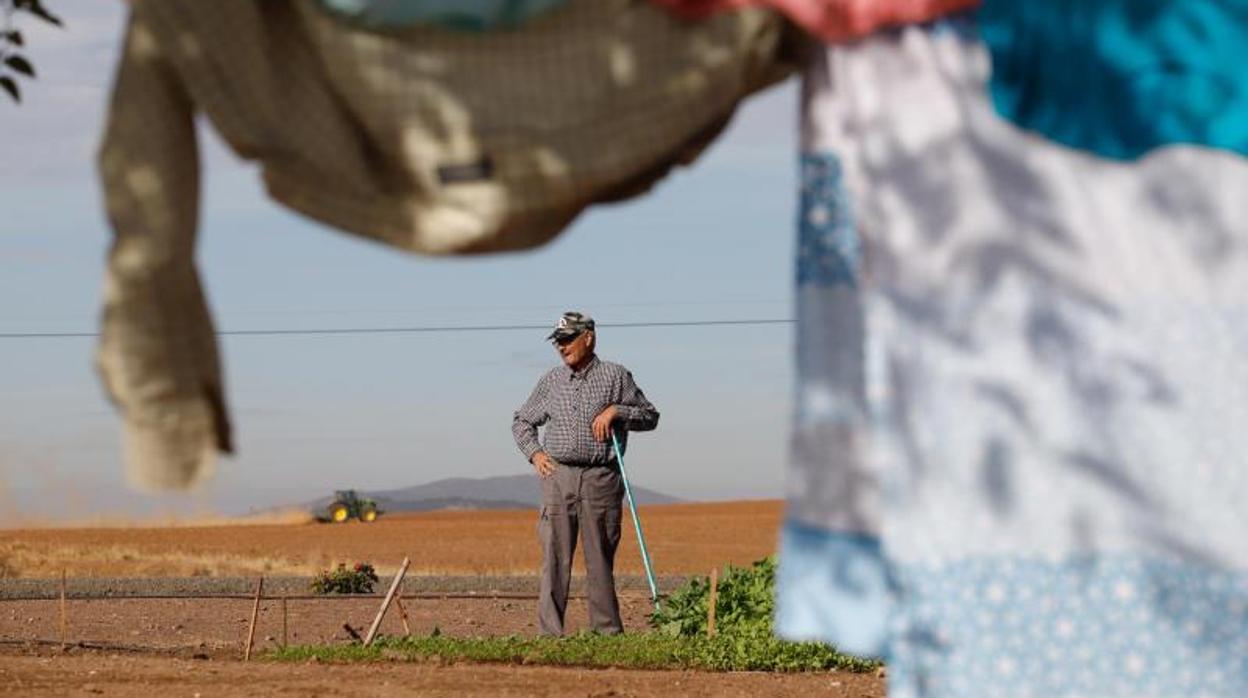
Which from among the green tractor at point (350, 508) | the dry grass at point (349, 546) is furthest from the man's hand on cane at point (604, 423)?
the green tractor at point (350, 508)

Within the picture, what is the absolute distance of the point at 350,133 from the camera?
3.79 m

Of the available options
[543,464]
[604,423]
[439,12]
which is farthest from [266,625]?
[439,12]

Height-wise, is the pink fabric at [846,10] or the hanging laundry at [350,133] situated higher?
the pink fabric at [846,10]

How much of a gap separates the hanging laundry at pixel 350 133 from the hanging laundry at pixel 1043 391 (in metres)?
0.44

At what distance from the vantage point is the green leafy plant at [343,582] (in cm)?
1481

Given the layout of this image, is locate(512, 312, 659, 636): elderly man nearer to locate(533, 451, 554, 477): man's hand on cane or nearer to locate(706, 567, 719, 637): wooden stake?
locate(533, 451, 554, 477): man's hand on cane

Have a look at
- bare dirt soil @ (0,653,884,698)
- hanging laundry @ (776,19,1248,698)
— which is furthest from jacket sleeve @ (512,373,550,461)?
hanging laundry @ (776,19,1248,698)

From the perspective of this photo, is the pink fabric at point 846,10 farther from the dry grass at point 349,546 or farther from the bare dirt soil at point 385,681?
the dry grass at point 349,546

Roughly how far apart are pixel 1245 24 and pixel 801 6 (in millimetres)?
864

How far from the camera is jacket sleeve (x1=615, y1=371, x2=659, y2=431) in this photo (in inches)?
A: 419

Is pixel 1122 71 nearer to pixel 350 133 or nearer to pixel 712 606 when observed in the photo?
pixel 350 133

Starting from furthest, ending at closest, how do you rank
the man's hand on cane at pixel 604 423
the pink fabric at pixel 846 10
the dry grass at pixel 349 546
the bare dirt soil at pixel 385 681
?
the dry grass at pixel 349 546 → the man's hand on cane at pixel 604 423 → the bare dirt soil at pixel 385 681 → the pink fabric at pixel 846 10

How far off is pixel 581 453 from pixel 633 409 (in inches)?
14.0

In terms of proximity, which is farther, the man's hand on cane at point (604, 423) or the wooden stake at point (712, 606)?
the man's hand on cane at point (604, 423)
